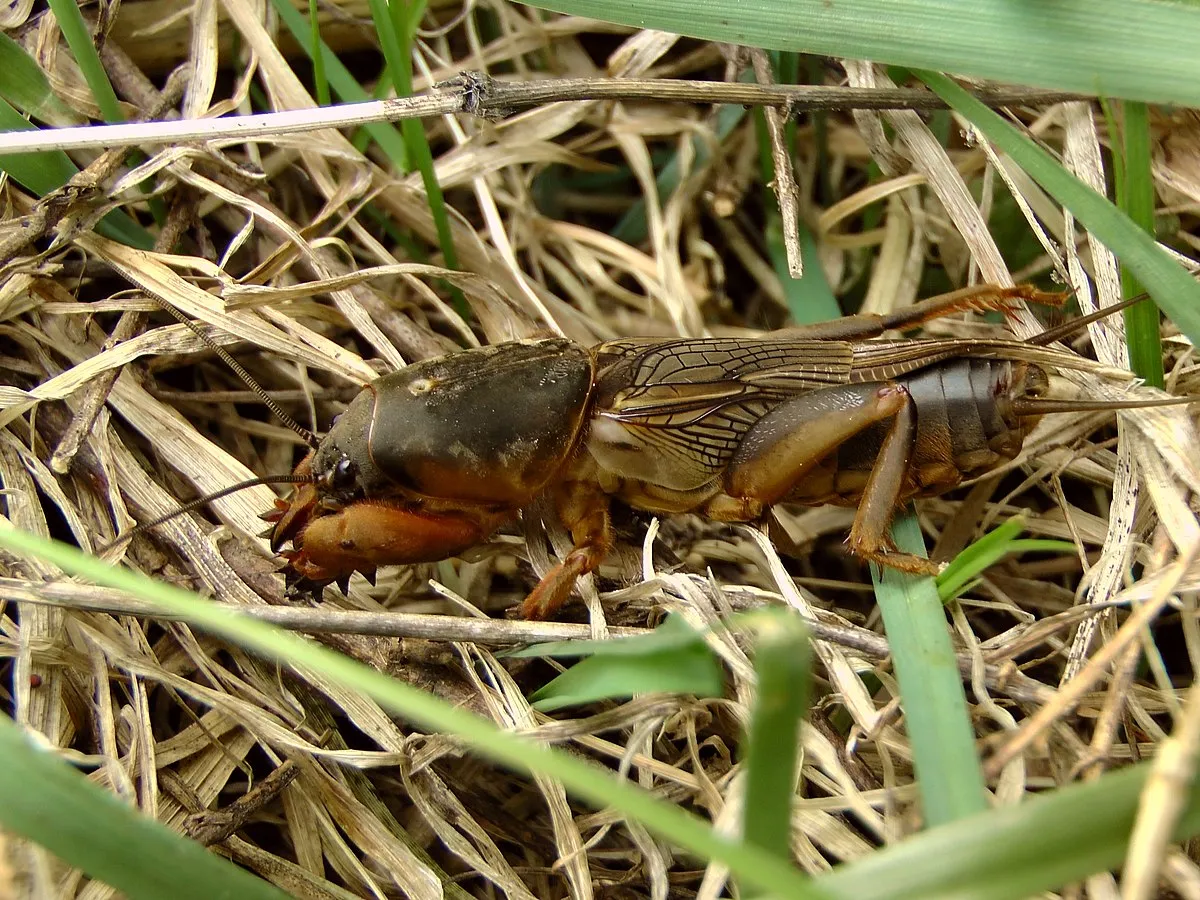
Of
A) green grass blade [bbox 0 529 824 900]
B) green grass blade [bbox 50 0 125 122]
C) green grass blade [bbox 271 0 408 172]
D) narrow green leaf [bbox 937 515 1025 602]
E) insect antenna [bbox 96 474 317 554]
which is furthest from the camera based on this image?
green grass blade [bbox 271 0 408 172]

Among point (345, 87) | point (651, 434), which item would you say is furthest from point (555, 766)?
point (345, 87)

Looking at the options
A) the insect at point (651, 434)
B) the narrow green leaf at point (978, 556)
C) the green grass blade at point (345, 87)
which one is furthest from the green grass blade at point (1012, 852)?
the green grass blade at point (345, 87)

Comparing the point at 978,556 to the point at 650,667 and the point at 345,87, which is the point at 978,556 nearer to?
the point at 650,667

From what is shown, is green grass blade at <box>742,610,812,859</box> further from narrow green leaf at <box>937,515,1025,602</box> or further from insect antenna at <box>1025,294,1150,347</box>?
insect antenna at <box>1025,294,1150,347</box>

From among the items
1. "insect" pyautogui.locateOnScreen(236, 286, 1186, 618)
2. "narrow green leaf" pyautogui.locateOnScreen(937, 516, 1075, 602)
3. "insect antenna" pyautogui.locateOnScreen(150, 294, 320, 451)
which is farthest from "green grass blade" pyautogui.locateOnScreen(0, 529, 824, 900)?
"insect antenna" pyautogui.locateOnScreen(150, 294, 320, 451)

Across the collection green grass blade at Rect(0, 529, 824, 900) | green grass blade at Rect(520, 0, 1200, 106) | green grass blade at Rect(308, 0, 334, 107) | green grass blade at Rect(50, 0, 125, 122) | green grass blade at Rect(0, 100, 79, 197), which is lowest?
green grass blade at Rect(0, 529, 824, 900)

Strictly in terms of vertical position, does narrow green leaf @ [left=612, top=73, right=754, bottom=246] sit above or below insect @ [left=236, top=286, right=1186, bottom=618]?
above

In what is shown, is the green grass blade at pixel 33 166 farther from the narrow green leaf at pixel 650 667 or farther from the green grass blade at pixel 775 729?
the green grass blade at pixel 775 729
